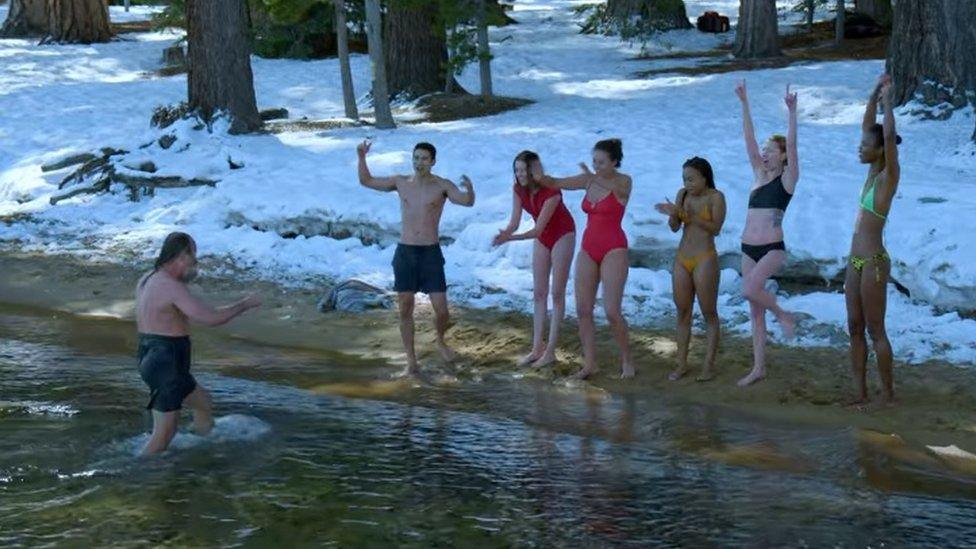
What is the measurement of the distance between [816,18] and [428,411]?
26234 millimetres

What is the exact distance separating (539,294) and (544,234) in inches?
20.7

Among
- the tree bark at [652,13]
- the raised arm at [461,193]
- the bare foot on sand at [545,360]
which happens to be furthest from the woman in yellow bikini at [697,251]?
the tree bark at [652,13]

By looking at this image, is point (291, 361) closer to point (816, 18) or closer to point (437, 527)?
point (437, 527)

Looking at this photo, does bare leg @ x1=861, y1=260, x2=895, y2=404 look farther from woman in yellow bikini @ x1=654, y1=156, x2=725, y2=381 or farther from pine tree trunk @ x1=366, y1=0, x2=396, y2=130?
pine tree trunk @ x1=366, y1=0, x2=396, y2=130

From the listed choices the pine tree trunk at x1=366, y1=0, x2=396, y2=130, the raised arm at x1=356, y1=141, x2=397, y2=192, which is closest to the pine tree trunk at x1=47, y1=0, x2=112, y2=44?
the pine tree trunk at x1=366, y1=0, x2=396, y2=130

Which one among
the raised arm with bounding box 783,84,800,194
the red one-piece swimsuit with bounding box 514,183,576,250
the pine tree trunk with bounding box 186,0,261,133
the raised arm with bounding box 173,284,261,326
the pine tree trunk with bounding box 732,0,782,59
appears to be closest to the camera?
the raised arm with bounding box 173,284,261,326

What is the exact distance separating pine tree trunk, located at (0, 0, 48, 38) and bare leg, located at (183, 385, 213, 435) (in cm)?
2374

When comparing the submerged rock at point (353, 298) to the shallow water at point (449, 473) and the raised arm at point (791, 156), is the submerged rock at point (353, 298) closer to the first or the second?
the shallow water at point (449, 473)

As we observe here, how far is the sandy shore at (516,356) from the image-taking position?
29.9ft

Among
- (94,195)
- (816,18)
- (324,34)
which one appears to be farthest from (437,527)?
(816,18)

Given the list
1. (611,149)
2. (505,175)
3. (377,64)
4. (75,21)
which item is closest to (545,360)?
(611,149)

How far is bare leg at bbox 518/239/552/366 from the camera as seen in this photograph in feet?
34.0

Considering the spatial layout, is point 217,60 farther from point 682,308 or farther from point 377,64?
point 682,308

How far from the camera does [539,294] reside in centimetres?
1050
